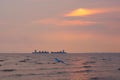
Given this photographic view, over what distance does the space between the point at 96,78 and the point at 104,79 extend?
6.62 ft

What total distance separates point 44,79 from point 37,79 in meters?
1.15

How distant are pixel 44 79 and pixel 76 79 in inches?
202

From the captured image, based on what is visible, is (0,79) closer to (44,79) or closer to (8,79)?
(8,79)

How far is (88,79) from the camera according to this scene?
52.1m

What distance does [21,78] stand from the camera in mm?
53594

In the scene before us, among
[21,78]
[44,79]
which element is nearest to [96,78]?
[44,79]

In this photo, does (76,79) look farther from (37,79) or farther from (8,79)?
(8,79)

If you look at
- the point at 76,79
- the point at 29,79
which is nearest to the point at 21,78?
the point at 29,79

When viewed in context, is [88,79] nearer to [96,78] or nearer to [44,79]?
[96,78]

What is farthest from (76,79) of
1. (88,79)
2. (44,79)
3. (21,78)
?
(21,78)

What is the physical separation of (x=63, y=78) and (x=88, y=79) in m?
4.12

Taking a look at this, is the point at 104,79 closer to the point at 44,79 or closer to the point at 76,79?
the point at 76,79

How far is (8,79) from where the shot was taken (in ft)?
169

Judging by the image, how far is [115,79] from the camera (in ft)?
170
